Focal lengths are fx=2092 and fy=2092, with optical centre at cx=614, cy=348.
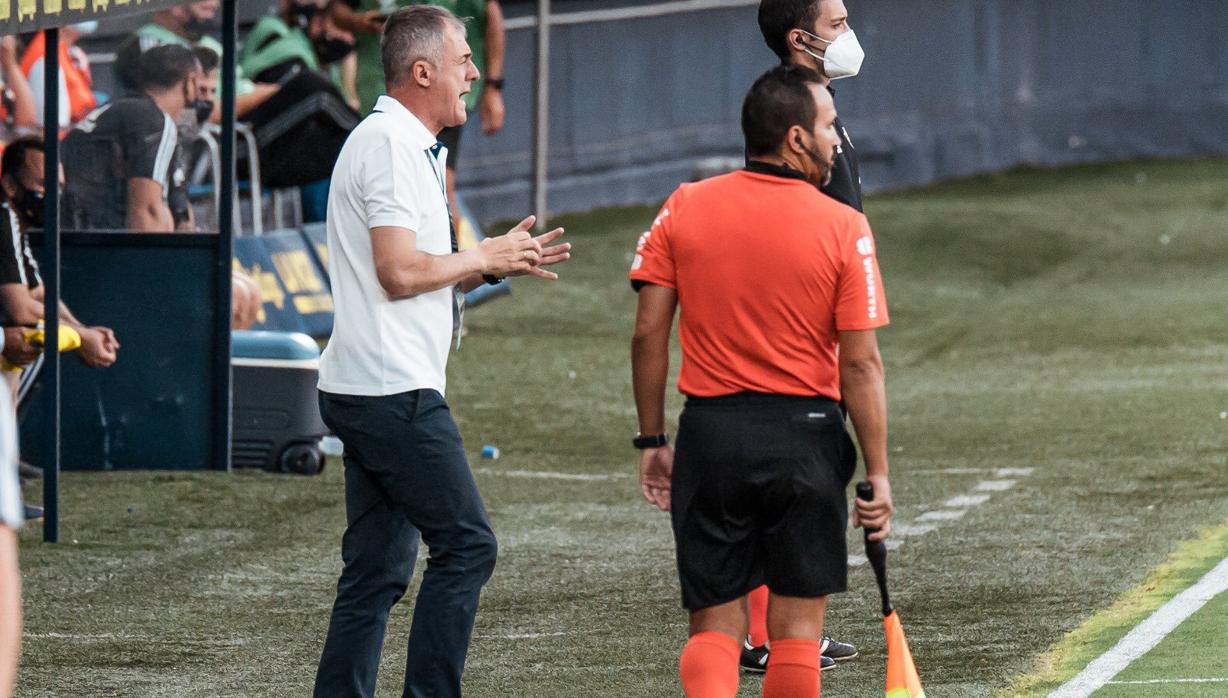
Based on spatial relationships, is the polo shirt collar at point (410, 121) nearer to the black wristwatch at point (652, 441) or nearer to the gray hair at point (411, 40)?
the gray hair at point (411, 40)

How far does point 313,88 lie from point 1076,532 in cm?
648

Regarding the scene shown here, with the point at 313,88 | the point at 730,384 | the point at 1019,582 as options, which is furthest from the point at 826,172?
the point at 313,88

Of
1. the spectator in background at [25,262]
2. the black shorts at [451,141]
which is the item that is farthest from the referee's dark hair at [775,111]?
the black shorts at [451,141]

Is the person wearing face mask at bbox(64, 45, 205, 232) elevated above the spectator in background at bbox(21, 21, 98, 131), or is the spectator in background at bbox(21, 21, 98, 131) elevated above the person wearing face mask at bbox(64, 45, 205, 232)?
the spectator in background at bbox(21, 21, 98, 131)

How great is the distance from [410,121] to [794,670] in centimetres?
171

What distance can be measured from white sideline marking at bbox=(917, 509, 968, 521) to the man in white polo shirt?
12.2 ft

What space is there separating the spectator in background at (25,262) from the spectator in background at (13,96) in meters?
1.45

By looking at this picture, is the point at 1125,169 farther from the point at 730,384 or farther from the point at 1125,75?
the point at 730,384

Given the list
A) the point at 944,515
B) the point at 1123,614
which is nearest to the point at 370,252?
the point at 1123,614

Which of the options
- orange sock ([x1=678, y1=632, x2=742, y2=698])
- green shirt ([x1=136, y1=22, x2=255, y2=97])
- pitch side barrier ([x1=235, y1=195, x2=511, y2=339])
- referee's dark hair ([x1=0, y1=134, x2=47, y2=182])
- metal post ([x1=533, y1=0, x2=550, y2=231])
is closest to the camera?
orange sock ([x1=678, y1=632, x2=742, y2=698])

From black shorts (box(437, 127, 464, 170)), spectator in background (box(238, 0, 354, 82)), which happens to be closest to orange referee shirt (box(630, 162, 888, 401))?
black shorts (box(437, 127, 464, 170))

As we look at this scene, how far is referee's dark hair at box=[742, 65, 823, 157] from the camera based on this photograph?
4.95 m

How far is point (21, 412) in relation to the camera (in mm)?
9641

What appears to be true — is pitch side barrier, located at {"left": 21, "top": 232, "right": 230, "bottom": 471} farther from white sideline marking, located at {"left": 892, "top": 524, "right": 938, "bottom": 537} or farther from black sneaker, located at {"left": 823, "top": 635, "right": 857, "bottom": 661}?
black sneaker, located at {"left": 823, "top": 635, "right": 857, "bottom": 661}
